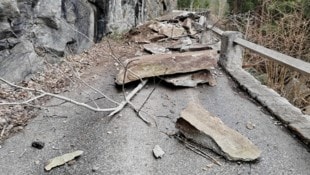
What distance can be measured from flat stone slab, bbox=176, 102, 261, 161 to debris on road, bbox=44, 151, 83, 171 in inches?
42.9

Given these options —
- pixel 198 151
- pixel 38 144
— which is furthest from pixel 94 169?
pixel 198 151

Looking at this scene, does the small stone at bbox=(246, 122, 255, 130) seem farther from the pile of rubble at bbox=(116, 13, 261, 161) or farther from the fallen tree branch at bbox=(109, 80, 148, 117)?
the fallen tree branch at bbox=(109, 80, 148, 117)

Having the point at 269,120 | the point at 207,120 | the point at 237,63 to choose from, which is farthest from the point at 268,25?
the point at 207,120

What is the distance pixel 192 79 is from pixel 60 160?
2.75 m

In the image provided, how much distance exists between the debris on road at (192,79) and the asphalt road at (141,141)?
0.95ft

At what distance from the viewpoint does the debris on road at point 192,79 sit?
5.10 m

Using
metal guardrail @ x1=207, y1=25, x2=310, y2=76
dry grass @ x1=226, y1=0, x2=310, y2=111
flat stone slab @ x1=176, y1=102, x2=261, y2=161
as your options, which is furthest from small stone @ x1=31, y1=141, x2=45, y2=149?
dry grass @ x1=226, y1=0, x2=310, y2=111

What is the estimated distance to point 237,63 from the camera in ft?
20.5

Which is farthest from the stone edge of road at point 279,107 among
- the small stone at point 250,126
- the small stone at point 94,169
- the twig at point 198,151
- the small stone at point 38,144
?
the small stone at point 38,144

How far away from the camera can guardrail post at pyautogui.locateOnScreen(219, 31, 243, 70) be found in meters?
6.06

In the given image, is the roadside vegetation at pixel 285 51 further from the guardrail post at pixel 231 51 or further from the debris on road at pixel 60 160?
the debris on road at pixel 60 160

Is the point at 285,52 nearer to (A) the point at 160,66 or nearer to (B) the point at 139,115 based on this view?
(A) the point at 160,66

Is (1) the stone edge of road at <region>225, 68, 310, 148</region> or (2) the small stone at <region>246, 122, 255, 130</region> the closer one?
(1) the stone edge of road at <region>225, 68, 310, 148</region>

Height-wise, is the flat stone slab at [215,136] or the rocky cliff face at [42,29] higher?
the rocky cliff face at [42,29]
